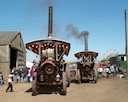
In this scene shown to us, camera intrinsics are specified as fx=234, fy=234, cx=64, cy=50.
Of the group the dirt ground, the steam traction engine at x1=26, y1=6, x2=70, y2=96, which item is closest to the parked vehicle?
the dirt ground

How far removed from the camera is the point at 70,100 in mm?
9984

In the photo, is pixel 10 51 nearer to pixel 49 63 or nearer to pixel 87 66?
pixel 87 66

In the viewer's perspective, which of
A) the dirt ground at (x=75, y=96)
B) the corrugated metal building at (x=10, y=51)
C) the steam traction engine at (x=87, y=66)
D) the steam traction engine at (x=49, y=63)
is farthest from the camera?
the corrugated metal building at (x=10, y=51)

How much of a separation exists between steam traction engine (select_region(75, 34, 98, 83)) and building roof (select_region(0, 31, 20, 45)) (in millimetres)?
6620

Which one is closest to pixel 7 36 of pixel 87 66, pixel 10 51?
pixel 10 51

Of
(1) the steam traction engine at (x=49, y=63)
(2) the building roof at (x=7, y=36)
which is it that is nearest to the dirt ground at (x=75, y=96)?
(1) the steam traction engine at (x=49, y=63)

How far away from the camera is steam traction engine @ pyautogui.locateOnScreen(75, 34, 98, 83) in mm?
17942

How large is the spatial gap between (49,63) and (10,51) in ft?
38.9

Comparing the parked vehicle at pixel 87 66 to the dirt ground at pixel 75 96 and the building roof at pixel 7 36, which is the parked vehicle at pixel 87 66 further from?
the building roof at pixel 7 36

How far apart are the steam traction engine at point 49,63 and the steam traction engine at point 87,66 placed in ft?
17.9

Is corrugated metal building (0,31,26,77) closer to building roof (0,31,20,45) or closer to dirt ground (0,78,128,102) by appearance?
building roof (0,31,20,45)

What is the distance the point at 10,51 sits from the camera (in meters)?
22.6

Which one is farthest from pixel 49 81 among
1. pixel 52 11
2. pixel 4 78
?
pixel 4 78

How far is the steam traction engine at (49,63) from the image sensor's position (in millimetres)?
11852
